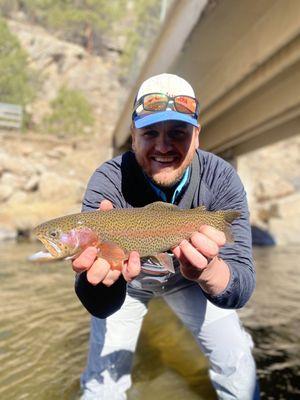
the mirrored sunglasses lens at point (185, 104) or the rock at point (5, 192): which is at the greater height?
the mirrored sunglasses lens at point (185, 104)

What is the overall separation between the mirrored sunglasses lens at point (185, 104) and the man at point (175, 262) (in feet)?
0.03

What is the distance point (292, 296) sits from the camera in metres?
8.60

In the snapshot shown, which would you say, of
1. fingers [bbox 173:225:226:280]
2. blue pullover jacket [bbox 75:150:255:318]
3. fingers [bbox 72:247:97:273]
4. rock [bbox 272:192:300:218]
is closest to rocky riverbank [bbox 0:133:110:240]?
rock [bbox 272:192:300:218]

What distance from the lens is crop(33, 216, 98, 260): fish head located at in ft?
9.20

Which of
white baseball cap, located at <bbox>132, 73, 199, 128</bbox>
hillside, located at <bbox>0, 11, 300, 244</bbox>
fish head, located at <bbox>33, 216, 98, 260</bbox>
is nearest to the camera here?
fish head, located at <bbox>33, 216, 98, 260</bbox>

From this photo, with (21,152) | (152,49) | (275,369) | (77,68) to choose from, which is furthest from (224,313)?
(77,68)

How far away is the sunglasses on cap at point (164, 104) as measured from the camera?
338 cm

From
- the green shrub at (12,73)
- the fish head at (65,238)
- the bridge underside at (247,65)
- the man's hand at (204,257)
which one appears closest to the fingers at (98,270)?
the fish head at (65,238)

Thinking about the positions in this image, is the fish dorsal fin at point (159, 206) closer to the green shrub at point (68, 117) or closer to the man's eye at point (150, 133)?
the man's eye at point (150, 133)

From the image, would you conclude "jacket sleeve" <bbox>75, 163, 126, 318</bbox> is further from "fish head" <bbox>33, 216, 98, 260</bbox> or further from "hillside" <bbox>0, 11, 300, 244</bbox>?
"hillside" <bbox>0, 11, 300, 244</bbox>

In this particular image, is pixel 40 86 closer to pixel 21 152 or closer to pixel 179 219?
pixel 21 152

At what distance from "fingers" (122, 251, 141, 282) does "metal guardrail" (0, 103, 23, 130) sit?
35.2 meters

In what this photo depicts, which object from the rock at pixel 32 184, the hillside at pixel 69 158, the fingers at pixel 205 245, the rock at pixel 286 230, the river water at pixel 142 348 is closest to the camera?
the fingers at pixel 205 245

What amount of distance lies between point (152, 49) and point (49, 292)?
7008 mm
